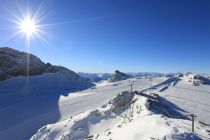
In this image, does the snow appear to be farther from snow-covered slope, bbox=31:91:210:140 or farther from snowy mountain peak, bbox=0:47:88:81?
snowy mountain peak, bbox=0:47:88:81

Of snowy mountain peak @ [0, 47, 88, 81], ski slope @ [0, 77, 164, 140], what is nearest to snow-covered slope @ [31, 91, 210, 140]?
ski slope @ [0, 77, 164, 140]

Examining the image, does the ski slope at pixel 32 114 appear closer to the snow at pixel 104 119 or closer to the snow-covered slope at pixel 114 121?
the snow at pixel 104 119

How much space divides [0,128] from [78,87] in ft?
176

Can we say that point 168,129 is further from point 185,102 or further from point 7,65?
point 7,65

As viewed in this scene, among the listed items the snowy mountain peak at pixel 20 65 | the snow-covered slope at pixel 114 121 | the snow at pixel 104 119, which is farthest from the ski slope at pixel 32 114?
the snowy mountain peak at pixel 20 65

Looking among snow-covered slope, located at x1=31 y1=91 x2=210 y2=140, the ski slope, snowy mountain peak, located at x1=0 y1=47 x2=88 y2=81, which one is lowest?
the ski slope

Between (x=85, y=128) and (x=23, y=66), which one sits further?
(x=23, y=66)

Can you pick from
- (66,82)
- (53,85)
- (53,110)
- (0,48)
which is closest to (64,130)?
(53,110)

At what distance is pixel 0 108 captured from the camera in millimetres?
60344

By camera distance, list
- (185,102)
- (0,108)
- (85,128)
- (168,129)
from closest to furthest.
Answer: (168,129) < (85,128) < (185,102) < (0,108)

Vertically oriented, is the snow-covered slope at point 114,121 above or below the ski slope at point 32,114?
above

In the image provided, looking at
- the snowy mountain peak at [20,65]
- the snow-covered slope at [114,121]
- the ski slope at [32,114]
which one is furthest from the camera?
the snowy mountain peak at [20,65]

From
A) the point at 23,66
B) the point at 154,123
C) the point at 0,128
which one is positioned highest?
the point at 23,66

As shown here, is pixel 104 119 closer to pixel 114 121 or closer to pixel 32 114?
pixel 114 121
